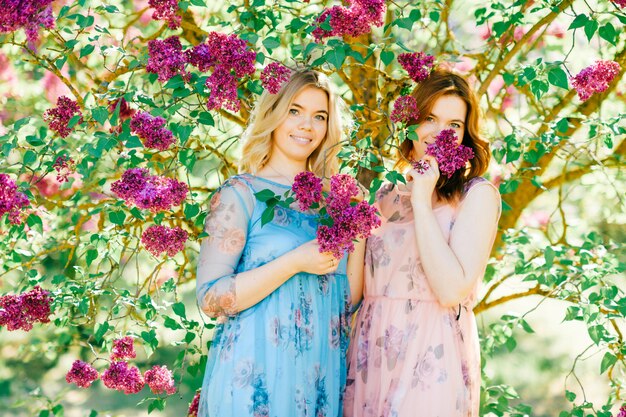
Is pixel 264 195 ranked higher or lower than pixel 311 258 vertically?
higher

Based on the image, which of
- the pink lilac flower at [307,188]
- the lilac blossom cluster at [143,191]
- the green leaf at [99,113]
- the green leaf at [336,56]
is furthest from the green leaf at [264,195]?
the green leaf at [99,113]

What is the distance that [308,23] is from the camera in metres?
2.47

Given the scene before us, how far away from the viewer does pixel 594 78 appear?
8.11ft

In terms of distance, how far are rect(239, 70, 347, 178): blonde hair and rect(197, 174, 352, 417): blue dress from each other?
0.14 metres

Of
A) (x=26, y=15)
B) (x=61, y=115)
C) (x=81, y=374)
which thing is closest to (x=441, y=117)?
(x=61, y=115)

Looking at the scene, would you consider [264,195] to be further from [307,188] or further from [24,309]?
[24,309]

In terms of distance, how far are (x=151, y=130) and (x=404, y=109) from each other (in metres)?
0.74

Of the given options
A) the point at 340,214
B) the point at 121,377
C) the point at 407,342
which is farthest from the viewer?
the point at 121,377

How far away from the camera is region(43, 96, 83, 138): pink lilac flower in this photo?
2416 millimetres

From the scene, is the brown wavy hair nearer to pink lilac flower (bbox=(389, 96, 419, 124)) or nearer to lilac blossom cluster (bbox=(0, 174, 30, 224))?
pink lilac flower (bbox=(389, 96, 419, 124))

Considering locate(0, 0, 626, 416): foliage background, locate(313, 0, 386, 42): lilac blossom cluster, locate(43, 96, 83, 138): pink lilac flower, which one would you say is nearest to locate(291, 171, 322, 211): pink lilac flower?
locate(0, 0, 626, 416): foliage background

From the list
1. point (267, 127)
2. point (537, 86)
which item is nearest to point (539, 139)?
point (537, 86)

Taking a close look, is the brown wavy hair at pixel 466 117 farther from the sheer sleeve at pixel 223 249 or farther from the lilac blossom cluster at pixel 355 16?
the sheer sleeve at pixel 223 249

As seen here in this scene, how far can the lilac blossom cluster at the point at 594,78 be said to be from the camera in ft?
8.11
